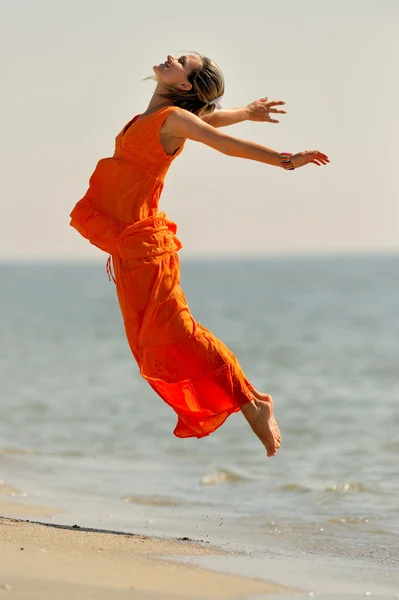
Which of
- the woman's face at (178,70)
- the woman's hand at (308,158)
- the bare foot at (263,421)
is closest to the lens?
the woman's hand at (308,158)

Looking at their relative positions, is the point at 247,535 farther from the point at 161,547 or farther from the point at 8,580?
the point at 8,580

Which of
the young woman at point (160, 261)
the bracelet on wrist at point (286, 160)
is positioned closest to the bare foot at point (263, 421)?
the young woman at point (160, 261)

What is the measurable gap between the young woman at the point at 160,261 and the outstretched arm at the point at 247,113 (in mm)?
241

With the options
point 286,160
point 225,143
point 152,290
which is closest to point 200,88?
point 225,143

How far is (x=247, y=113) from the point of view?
5.88m

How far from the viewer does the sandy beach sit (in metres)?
4.31

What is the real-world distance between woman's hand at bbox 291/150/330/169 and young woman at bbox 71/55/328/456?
658 millimetres

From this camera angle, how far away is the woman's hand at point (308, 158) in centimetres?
504

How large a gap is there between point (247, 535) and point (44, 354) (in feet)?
48.6

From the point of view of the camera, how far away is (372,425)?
11609 millimetres

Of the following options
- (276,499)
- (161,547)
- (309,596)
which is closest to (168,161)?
(161,547)

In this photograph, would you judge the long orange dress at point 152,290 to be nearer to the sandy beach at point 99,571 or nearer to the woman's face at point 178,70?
the woman's face at point 178,70

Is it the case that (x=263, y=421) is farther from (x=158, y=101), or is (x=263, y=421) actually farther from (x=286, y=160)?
(x=158, y=101)

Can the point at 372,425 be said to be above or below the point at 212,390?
below
